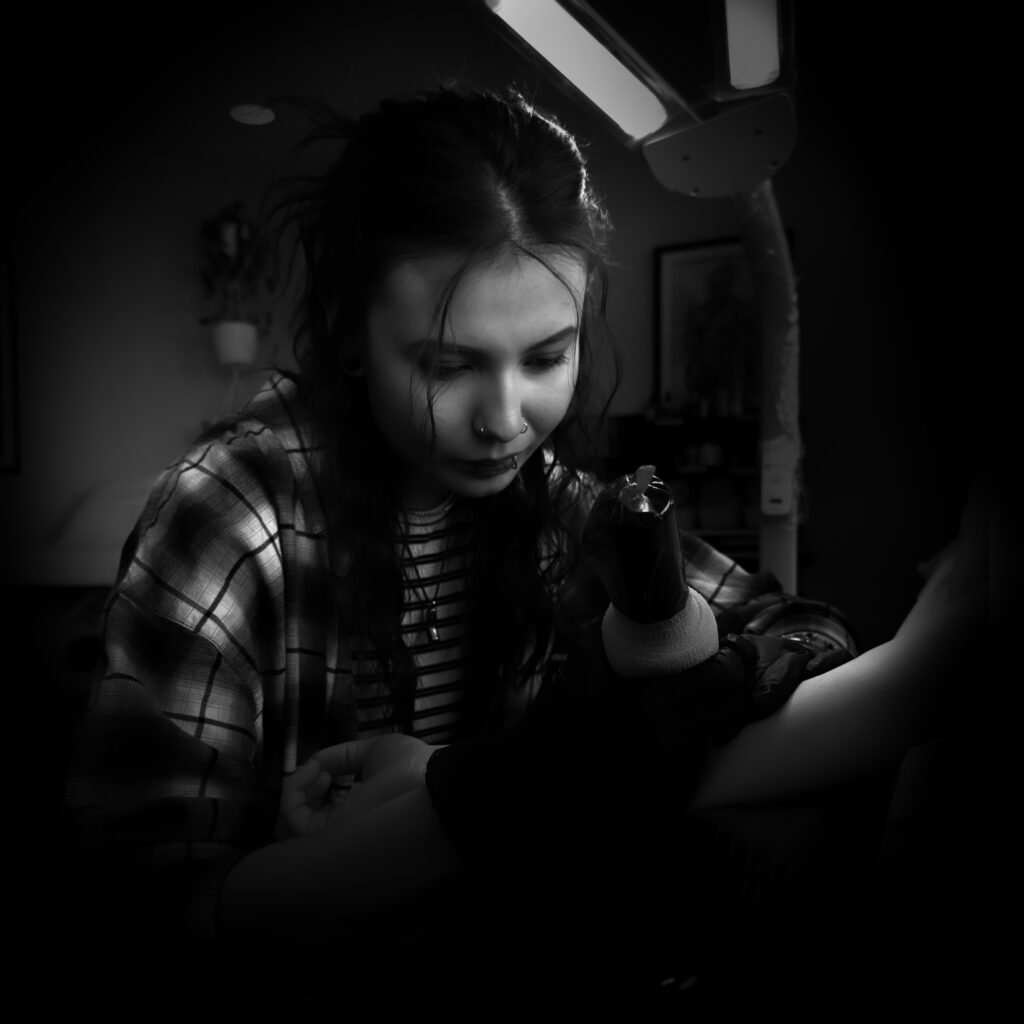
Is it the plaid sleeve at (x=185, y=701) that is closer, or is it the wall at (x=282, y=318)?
the plaid sleeve at (x=185, y=701)

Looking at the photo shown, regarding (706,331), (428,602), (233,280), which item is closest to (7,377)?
(233,280)

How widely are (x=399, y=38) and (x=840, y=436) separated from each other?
68.0 inches

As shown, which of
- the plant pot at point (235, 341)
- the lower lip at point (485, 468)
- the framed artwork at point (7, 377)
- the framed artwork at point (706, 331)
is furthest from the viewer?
the plant pot at point (235, 341)

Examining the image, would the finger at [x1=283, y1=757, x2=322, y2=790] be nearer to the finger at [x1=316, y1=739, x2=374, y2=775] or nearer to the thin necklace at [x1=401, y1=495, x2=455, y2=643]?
the finger at [x1=316, y1=739, x2=374, y2=775]

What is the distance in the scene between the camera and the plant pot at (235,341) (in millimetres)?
2906

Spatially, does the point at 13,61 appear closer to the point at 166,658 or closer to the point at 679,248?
the point at 166,658

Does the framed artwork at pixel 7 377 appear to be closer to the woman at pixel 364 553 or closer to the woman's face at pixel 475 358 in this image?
the woman at pixel 364 553

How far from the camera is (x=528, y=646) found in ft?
2.56

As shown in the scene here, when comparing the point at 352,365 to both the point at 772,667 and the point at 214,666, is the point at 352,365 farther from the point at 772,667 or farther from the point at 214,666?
the point at 772,667

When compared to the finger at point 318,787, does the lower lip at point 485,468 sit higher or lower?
higher

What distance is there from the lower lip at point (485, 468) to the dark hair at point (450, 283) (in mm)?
120

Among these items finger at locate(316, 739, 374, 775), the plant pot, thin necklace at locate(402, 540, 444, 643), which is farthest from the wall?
finger at locate(316, 739, 374, 775)

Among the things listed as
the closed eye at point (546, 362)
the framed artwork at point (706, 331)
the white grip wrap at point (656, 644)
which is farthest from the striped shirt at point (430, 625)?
the framed artwork at point (706, 331)

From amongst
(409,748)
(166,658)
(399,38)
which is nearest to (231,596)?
(166,658)
